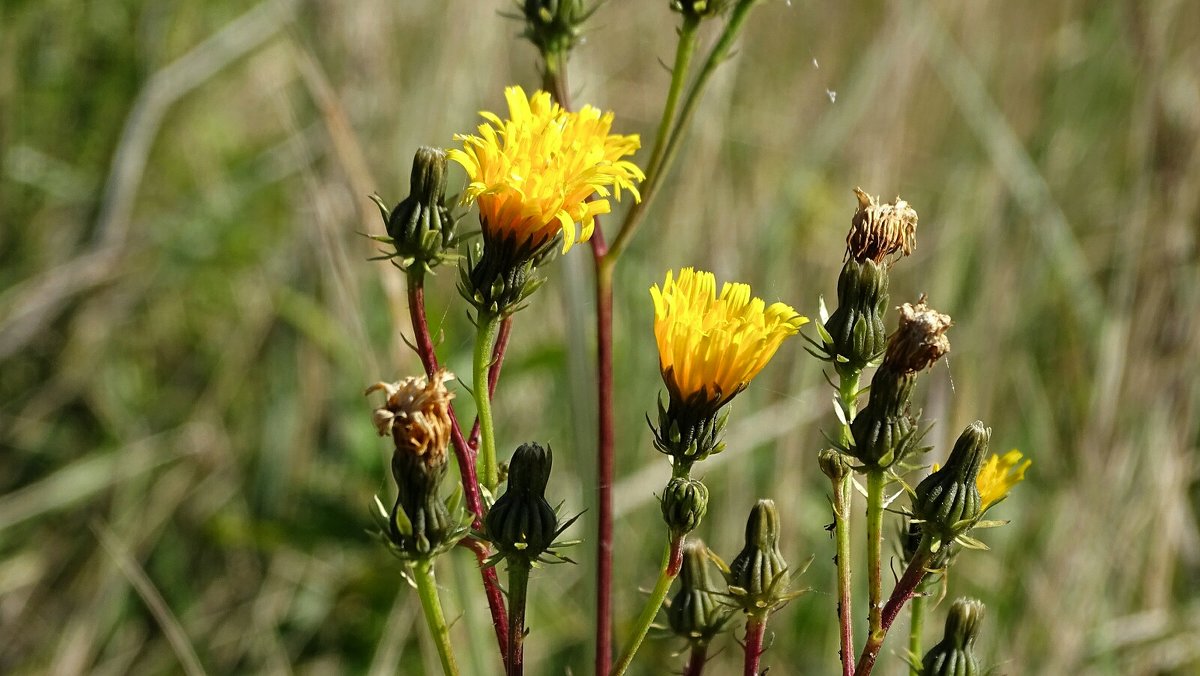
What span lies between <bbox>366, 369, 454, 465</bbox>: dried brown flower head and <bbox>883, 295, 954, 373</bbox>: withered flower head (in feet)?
2.26

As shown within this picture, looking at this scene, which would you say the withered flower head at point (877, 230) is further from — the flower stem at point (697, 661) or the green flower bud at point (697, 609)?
the flower stem at point (697, 661)

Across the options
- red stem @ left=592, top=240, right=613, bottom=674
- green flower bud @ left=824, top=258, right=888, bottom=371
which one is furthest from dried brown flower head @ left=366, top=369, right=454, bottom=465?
green flower bud @ left=824, top=258, right=888, bottom=371

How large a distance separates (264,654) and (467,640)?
0.81 m

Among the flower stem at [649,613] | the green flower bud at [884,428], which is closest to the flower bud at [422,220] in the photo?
the flower stem at [649,613]

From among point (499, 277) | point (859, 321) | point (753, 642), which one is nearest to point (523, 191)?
point (499, 277)

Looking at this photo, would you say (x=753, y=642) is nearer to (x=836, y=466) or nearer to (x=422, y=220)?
(x=836, y=466)

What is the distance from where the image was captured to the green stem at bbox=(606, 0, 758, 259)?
2157 mm

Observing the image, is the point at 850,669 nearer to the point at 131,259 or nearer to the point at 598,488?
the point at 598,488

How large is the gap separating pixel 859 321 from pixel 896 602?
43 centimetres

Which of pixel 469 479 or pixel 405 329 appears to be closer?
pixel 469 479

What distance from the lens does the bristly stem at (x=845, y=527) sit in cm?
174

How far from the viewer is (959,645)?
1.89 metres

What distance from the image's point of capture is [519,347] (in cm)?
442

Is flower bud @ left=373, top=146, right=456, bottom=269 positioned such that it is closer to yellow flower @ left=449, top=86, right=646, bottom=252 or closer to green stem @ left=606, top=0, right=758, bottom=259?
yellow flower @ left=449, top=86, right=646, bottom=252
